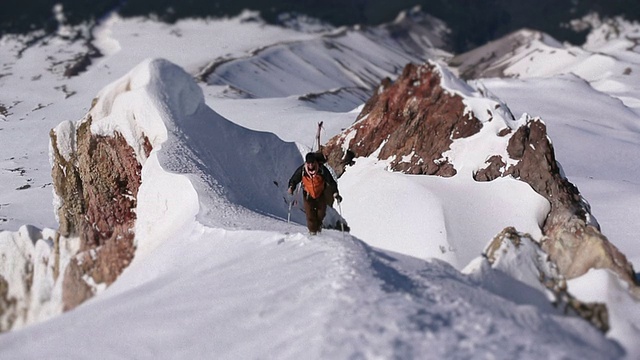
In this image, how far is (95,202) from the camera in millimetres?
14352

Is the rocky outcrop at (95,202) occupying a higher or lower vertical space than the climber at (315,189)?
lower

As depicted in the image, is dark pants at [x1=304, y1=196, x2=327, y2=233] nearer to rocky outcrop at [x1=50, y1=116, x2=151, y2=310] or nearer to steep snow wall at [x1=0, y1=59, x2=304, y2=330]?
steep snow wall at [x1=0, y1=59, x2=304, y2=330]

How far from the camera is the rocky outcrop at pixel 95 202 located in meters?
12.4

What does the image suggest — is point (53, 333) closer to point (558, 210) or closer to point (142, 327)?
point (142, 327)

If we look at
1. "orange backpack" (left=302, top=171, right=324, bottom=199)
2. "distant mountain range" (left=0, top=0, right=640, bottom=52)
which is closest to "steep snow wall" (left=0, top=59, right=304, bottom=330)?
"orange backpack" (left=302, top=171, right=324, bottom=199)

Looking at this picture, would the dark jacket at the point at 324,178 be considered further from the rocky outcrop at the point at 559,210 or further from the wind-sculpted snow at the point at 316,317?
the rocky outcrop at the point at 559,210

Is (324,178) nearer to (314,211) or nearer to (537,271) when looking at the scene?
(314,211)

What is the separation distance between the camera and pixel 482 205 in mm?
15867

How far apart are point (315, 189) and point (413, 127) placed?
413 inches

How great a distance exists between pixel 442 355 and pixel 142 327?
3.69m

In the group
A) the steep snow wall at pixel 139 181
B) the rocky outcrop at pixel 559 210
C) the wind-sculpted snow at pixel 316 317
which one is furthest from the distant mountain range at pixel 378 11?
the wind-sculpted snow at pixel 316 317

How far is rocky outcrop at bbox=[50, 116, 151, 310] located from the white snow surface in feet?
1.25

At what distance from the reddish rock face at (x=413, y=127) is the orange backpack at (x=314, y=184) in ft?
26.8

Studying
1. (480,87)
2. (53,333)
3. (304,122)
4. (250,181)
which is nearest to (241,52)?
(304,122)
